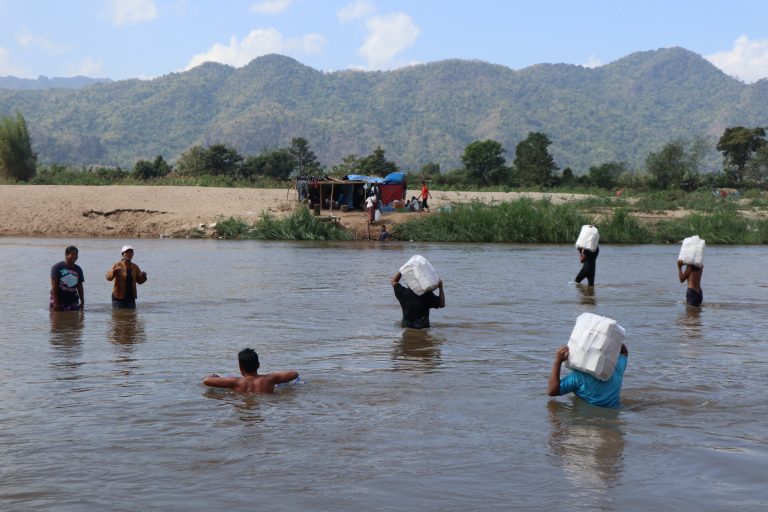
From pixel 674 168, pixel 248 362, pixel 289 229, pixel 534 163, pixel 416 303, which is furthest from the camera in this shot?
pixel 674 168

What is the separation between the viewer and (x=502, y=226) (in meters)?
33.7

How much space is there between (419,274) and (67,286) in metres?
5.06

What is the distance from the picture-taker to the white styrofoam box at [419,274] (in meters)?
11.1

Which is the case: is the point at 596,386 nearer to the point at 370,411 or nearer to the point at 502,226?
the point at 370,411

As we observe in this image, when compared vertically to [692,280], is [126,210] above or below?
above

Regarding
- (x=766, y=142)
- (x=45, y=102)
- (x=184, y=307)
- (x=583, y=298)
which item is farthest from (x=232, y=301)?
(x=45, y=102)

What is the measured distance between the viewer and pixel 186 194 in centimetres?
3941

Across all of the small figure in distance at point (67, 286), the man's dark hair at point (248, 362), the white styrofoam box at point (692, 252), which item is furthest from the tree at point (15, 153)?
the man's dark hair at point (248, 362)

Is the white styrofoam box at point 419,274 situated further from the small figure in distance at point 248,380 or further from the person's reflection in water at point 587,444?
the person's reflection in water at point 587,444

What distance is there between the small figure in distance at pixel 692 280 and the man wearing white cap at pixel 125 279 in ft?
26.2

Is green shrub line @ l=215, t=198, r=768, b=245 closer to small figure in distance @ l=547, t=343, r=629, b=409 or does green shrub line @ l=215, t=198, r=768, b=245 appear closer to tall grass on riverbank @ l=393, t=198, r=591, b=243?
tall grass on riverbank @ l=393, t=198, r=591, b=243

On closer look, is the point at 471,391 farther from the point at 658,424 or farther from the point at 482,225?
the point at 482,225

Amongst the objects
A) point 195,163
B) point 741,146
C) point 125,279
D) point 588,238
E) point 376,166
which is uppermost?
point 741,146

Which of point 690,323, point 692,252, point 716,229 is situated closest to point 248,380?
point 690,323
